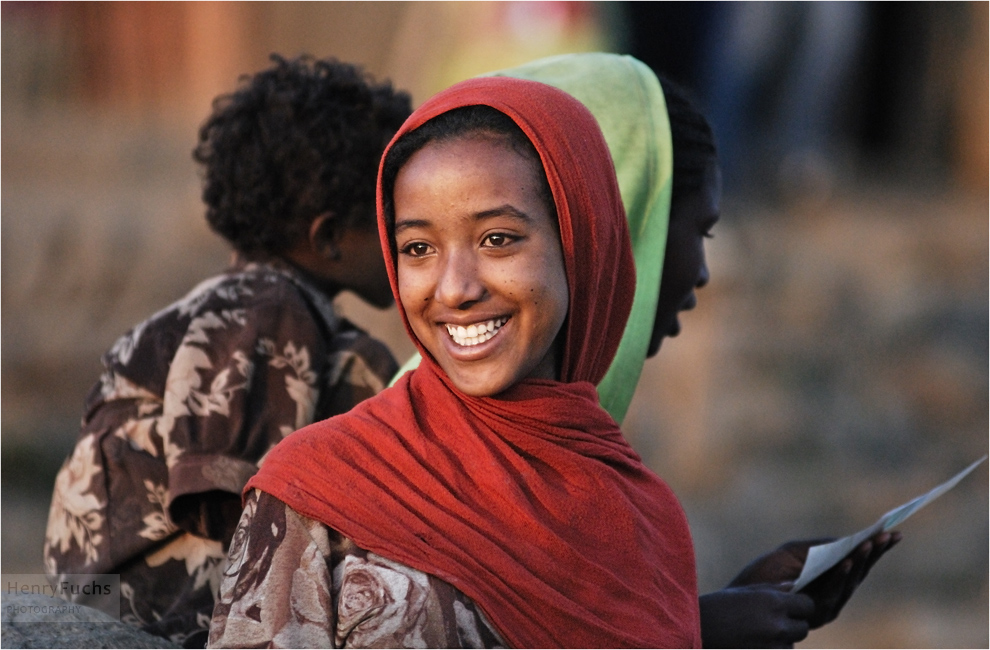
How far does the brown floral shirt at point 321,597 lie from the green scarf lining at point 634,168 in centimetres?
91

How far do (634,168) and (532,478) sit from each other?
3.20ft

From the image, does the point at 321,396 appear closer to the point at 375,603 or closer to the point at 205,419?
the point at 205,419

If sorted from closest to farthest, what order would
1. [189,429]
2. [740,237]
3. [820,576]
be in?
[820,576], [189,429], [740,237]

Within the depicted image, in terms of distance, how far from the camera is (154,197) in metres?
8.28

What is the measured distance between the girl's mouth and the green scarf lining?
0.73 meters

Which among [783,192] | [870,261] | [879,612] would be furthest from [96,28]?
[879,612]

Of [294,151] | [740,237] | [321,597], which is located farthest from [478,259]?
[740,237]

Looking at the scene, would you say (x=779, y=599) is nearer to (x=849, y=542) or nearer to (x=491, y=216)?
(x=849, y=542)

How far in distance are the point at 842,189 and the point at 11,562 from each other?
17.3 ft

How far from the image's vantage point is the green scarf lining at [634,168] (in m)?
2.81

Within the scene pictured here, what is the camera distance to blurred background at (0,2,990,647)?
6.84 metres

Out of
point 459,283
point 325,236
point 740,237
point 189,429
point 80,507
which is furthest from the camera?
point 740,237

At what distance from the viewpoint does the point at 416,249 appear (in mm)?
2094

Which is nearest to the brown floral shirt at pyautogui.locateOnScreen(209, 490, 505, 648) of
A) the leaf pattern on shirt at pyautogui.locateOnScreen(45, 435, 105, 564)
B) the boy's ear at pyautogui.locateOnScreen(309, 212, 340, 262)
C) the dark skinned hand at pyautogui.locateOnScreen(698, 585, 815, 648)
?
the dark skinned hand at pyautogui.locateOnScreen(698, 585, 815, 648)
